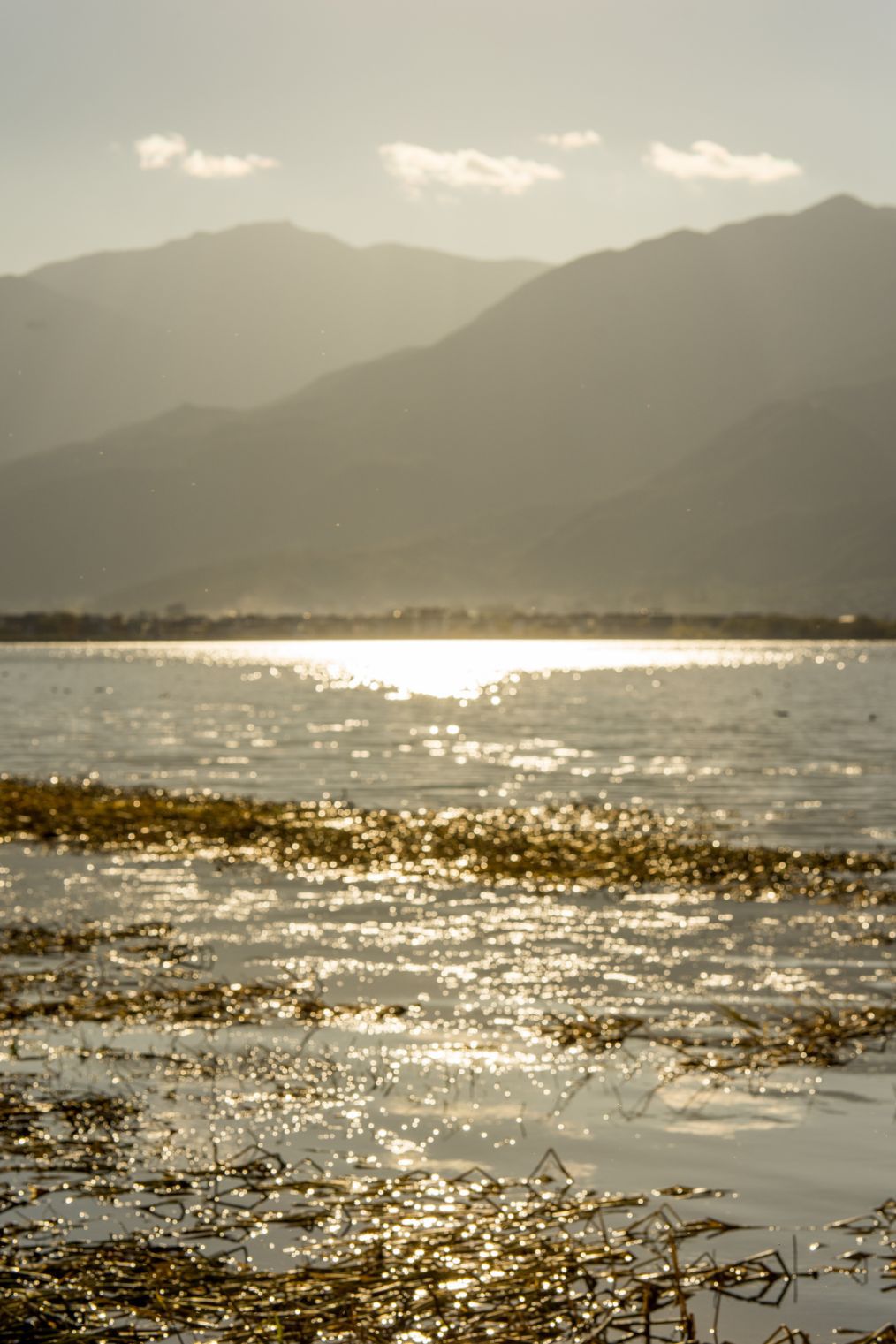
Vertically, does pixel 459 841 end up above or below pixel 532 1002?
below

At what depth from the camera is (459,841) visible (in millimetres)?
33500

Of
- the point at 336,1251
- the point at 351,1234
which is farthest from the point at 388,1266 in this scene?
the point at 351,1234

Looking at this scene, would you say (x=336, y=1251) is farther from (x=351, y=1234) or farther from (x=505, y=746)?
(x=505, y=746)

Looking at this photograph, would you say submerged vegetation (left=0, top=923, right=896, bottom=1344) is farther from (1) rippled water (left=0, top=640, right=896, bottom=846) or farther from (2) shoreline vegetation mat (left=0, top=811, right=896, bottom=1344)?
(1) rippled water (left=0, top=640, right=896, bottom=846)

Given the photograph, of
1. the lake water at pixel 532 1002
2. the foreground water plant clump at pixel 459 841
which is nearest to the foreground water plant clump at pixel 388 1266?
the lake water at pixel 532 1002

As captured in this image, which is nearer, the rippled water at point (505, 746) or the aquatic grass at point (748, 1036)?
the aquatic grass at point (748, 1036)

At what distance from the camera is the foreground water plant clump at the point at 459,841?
1140 inches

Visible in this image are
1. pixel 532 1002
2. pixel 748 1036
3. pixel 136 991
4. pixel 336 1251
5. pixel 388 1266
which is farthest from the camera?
pixel 136 991

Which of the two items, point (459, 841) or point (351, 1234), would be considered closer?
point (351, 1234)

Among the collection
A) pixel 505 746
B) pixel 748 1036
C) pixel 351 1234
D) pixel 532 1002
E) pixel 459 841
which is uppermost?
pixel 351 1234

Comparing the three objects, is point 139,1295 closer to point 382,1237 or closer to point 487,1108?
point 382,1237

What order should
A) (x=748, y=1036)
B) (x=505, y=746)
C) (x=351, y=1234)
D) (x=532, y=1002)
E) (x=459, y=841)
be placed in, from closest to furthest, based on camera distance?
1. (x=351, y=1234)
2. (x=748, y=1036)
3. (x=532, y=1002)
4. (x=459, y=841)
5. (x=505, y=746)

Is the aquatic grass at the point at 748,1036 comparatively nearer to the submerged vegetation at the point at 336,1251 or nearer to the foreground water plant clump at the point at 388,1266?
the submerged vegetation at the point at 336,1251

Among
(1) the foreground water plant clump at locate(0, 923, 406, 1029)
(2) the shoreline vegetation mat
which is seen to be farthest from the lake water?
(1) the foreground water plant clump at locate(0, 923, 406, 1029)
